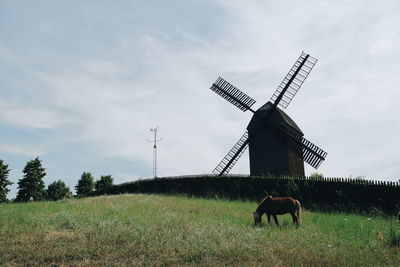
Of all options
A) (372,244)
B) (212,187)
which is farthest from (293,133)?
(372,244)

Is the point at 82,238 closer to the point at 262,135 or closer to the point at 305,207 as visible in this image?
the point at 305,207

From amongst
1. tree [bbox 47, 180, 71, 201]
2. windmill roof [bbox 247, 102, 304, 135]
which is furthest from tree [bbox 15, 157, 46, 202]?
windmill roof [bbox 247, 102, 304, 135]

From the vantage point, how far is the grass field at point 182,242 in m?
8.17

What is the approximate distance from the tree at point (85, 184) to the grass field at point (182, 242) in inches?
1694

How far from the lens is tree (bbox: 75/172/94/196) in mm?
54750

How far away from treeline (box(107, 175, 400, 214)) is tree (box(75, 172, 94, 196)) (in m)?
29.8

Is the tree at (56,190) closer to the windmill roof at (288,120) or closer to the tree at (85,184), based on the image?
the tree at (85,184)

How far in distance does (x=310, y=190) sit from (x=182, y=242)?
14.2 metres

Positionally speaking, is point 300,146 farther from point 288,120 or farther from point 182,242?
point 182,242

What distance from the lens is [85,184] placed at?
181 feet

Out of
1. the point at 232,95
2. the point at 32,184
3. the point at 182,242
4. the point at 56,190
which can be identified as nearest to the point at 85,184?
the point at 56,190

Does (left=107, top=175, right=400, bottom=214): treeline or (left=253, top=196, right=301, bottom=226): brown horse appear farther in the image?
(left=107, top=175, right=400, bottom=214): treeline

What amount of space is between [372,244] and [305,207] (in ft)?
36.8

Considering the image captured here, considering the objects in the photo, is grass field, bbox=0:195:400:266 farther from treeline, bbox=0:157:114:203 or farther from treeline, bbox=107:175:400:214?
treeline, bbox=0:157:114:203
